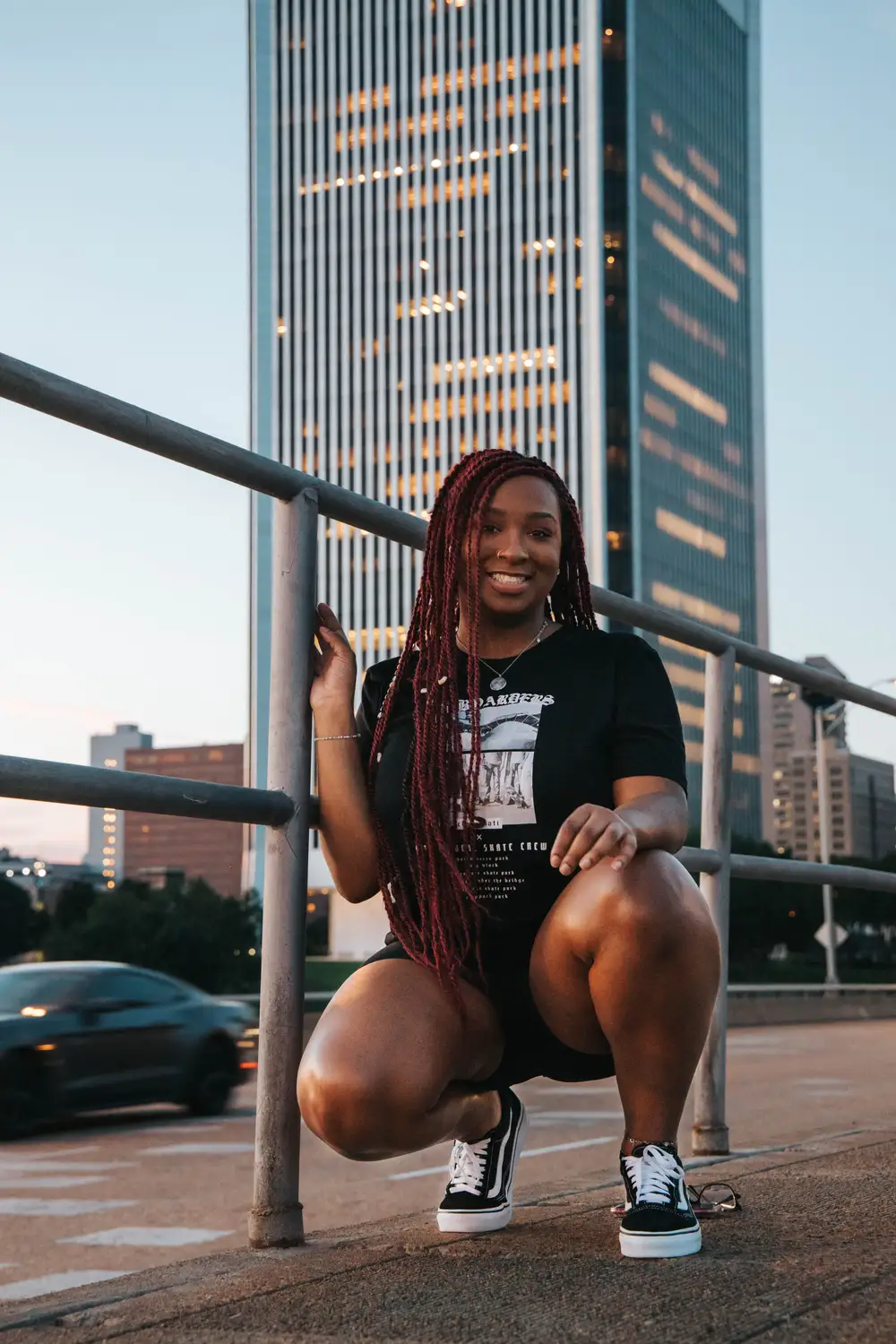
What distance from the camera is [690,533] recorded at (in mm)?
99312

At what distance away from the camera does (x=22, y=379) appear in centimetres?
214

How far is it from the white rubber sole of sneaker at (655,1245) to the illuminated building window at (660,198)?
99.8 m

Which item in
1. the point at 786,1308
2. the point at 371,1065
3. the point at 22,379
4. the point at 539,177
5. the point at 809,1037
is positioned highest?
the point at 539,177

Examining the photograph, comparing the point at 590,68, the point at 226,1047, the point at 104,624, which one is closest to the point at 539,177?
the point at 590,68

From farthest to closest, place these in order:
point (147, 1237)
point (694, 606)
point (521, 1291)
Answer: point (694, 606), point (147, 1237), point (521, 1291)

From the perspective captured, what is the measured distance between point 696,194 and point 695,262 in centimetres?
453

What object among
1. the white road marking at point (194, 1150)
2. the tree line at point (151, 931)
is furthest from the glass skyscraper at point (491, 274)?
the white road marking at point (194, 1150)

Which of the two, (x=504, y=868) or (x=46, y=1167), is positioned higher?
(x=504, y=868)

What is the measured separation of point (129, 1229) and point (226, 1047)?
6148 mm

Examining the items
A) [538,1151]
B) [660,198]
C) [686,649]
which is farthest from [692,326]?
[686,649]

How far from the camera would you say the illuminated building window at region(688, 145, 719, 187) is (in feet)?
345

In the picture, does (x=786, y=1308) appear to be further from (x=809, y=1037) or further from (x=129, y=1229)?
(x=809, y=1037)

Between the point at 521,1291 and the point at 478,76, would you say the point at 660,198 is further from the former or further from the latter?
the point at 521,1291

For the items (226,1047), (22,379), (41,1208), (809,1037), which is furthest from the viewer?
(809,1037)
